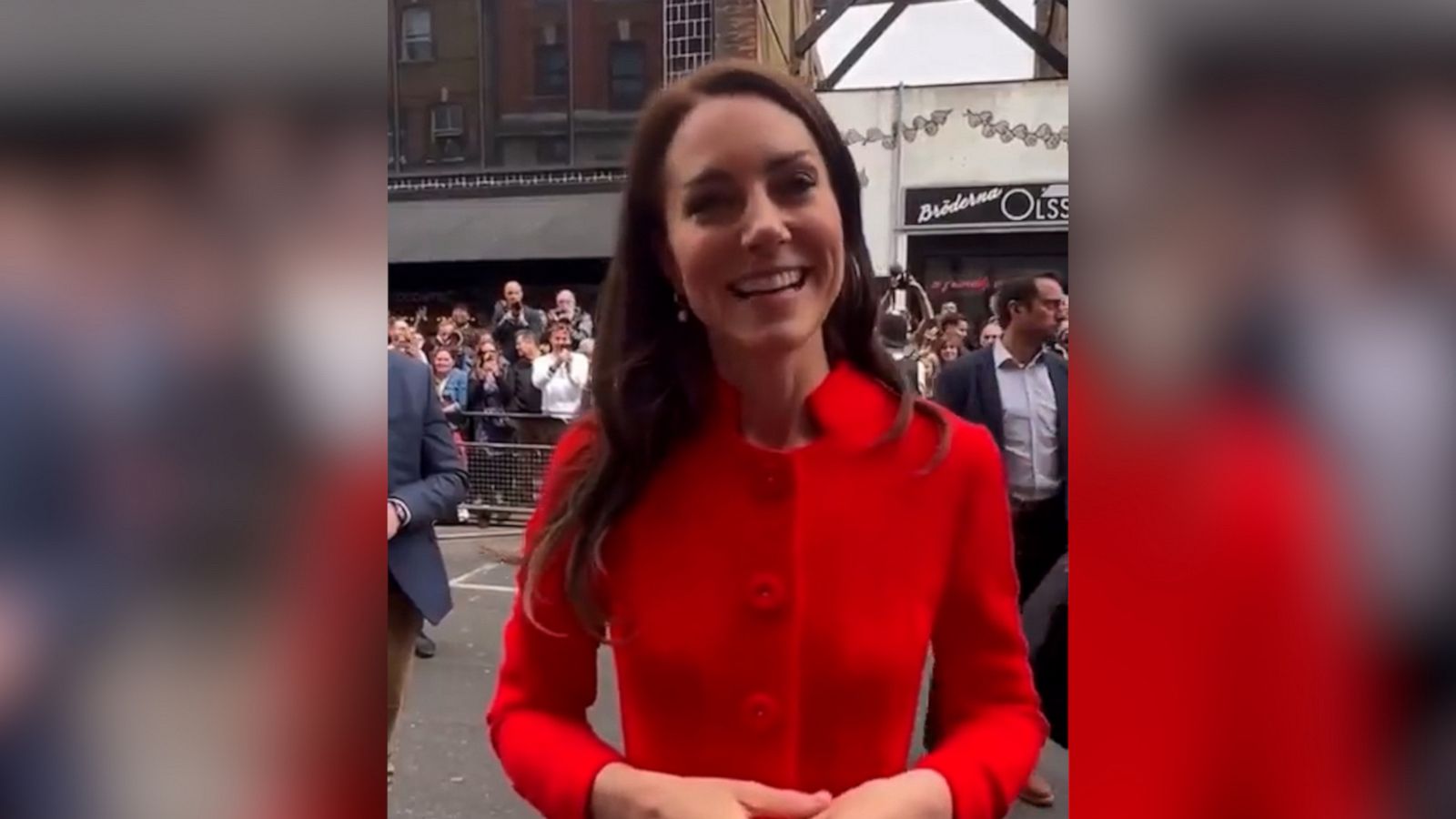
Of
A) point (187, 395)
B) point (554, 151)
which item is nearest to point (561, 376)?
point (554, 151)

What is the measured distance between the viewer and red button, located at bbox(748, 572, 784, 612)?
2.62 ft

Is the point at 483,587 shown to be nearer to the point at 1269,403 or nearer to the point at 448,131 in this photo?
the point at 448,131

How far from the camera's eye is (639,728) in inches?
33.2

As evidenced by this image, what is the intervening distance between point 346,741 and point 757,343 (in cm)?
46

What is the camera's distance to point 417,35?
89cm

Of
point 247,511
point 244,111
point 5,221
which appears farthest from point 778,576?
point 5,221

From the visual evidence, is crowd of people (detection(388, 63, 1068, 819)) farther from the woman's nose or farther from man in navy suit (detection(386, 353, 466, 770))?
man in navy suit (detection(386, 353, 466, 770))

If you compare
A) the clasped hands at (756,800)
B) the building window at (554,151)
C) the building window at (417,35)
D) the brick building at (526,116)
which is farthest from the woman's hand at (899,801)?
the building window at (417,35)

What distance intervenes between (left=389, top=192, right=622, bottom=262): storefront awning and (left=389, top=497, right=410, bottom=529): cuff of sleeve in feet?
0.74

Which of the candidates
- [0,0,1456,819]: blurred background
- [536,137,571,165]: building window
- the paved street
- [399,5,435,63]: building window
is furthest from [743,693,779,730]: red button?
[399,5,435,63]: building window

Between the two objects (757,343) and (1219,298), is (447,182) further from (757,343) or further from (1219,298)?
(1219,298)

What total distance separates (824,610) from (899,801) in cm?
15

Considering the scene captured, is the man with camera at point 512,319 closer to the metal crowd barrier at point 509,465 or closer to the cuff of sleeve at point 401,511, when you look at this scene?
the metal crowd barrier at point 509,465

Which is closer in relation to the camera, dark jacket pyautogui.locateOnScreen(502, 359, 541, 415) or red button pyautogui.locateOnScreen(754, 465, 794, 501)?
red button pyautogui.locateOnScreen(754, 465, 794, 501)
